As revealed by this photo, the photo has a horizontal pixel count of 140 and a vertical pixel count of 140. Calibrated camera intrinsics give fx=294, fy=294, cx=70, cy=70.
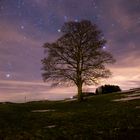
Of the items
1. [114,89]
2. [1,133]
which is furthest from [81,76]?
[1,133]

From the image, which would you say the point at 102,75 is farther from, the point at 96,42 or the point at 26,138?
the point at 26,138

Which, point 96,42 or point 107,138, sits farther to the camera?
point 96,42

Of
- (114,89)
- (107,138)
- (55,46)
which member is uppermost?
(55,46)

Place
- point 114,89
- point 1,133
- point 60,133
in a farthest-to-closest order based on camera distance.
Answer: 1. point 114,89
2. point 1,133
3. point 60,133

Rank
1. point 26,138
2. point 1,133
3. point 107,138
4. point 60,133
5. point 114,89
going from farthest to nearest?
point 114,89 → point 1,133 → point 60,133 → point 26,138 → point 107,138

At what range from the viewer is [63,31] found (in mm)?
54000

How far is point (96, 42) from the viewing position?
53062mm

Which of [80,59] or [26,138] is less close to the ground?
[80,59]

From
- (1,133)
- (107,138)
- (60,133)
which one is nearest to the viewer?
(107,138)

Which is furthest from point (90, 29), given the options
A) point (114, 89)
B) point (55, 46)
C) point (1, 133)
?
point (1, 133)

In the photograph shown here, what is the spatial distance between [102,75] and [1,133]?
3657cm

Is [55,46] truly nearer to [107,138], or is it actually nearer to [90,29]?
[90,29]

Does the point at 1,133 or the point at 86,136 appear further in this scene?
the point at 1,133

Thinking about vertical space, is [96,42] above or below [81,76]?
above
